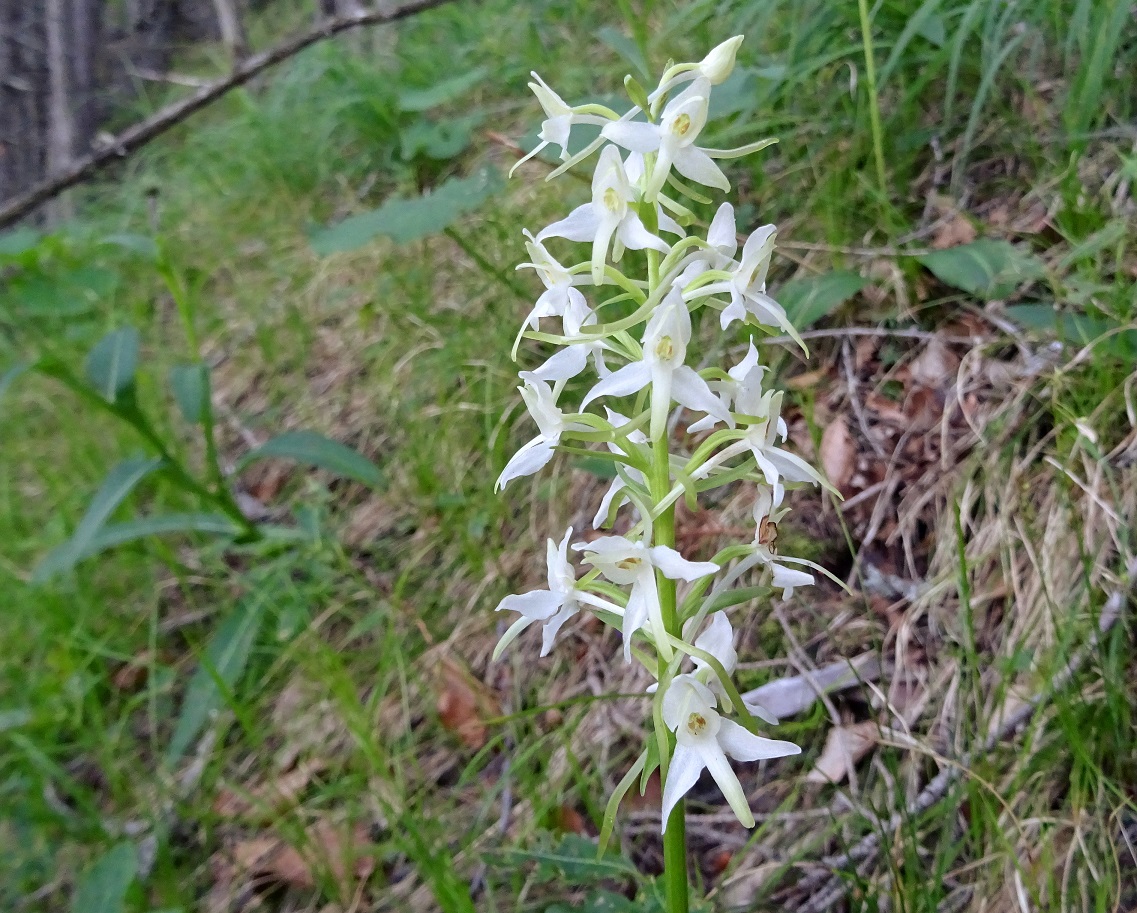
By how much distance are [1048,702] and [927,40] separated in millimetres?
1586

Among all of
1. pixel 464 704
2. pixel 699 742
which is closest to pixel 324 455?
pixel 464 704

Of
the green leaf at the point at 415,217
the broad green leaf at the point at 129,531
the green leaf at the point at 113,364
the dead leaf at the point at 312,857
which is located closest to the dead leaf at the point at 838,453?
the green leaf at the point at 415,217

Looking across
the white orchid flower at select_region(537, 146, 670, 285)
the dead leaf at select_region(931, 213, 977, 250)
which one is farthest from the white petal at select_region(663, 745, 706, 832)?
the dead leaf at select_region(931, 213, 977, 250)

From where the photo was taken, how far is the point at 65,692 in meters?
2.07

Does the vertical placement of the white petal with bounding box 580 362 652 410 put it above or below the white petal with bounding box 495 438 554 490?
above

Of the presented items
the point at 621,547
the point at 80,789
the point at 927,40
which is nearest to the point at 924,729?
the point at 621,547

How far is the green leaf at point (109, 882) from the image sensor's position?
4.87 feet

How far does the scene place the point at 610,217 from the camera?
94 centimetres

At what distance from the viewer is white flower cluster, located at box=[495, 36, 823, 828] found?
0.86m

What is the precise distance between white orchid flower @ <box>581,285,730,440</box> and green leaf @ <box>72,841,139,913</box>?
1.33 m

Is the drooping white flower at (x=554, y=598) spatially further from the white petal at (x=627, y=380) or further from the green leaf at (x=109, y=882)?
the green leaf at (x=109, y=882)

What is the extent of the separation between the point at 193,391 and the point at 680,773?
1642mm

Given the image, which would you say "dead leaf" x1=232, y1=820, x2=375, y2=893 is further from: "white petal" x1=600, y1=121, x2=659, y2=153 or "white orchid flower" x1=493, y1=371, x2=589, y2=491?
"white petal" x1=600, y1=121, x2=659, y2=153

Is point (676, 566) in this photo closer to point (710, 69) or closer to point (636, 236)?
point (636, 236)
